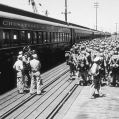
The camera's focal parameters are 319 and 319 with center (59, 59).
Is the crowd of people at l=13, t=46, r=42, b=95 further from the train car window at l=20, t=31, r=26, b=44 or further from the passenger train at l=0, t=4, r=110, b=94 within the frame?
the train car window at l=20, t=31, r=26, b=44

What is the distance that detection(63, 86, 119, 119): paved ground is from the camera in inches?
378

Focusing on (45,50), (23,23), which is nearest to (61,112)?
(23,23)

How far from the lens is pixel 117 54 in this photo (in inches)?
588

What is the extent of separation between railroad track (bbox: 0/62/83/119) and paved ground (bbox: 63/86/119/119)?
0.52 meters

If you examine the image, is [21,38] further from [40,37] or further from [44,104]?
[44,104]

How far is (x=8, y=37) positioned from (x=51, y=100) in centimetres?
344

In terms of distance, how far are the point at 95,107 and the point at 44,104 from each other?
1812mm

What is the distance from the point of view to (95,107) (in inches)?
422

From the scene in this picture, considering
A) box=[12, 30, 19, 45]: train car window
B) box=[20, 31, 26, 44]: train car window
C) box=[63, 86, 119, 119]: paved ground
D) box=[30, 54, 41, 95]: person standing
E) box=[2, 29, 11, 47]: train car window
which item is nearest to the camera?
box=[63, 86, 119, 119]: paved ground

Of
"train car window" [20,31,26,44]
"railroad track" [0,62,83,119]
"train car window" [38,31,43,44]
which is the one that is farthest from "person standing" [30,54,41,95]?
"train car window" [38,31,43,44]

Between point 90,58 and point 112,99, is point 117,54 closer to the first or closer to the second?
Answer: point 90,58

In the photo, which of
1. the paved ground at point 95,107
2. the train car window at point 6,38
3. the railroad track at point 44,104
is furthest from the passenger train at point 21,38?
the paved ground at point 95,107

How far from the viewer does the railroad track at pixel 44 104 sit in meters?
9.68

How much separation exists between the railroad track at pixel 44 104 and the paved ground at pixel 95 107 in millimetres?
521
